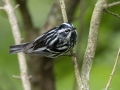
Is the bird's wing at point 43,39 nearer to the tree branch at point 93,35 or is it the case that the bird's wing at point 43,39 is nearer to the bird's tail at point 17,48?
the bird's tail at point 17,48

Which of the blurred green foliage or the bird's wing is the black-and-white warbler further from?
the blurred green foliage

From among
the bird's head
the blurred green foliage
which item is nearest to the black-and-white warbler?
the bird's head

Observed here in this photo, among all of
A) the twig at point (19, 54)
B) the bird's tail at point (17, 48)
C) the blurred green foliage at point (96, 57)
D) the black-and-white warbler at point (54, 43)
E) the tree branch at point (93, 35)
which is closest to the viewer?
the tree branch at point (93, 35)

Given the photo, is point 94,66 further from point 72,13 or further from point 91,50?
point 91,50

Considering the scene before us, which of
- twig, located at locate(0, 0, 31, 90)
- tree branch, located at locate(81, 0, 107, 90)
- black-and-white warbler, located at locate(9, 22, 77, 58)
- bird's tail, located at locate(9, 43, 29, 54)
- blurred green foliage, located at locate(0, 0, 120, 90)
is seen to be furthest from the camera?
blurred green foliage, located at locate(0, 0, 120, 90)

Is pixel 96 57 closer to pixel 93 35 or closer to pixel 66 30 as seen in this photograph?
pixel 66 30

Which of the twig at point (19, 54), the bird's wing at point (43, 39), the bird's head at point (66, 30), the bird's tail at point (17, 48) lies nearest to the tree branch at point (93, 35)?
the bird's head at point (66, 30)

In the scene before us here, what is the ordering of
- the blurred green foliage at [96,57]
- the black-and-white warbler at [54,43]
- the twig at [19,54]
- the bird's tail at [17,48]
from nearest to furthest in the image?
the twig at [19,54] → the black-and-white warbler at [54,43] → the bird's tail at [17,48] → the blurred green foliage at [96,57]

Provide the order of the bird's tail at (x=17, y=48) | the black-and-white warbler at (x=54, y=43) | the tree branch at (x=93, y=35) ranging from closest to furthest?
the tree branch at (x=93, y=35) < the black-and-white warbler at (x=54, y=43) < the bird's tail at (x=17, y=48)

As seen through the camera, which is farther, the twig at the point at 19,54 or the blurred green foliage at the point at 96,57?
the blurred green foliage at the point at 96,57

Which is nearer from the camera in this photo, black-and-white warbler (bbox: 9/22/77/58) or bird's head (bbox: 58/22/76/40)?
bird's head (bbox: 58/22/76/40)

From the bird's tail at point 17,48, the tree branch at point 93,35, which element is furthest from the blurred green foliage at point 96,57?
the tree branch at point 93,35

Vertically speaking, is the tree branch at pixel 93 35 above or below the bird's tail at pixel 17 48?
above
